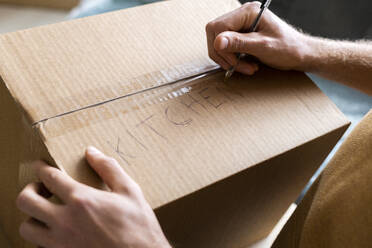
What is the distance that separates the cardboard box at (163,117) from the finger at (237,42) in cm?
6

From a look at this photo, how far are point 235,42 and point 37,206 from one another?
1.49 ft

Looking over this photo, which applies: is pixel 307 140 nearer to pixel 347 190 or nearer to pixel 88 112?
pixel 347 190

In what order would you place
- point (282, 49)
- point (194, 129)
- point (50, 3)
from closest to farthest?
point (194, 129) → point (282, 49) → point (50, 3)

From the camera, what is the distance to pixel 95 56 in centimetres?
75

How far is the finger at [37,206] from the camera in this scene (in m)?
0.54

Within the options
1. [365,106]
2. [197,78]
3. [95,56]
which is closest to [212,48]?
[197,78]

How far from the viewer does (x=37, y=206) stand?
0.55 m

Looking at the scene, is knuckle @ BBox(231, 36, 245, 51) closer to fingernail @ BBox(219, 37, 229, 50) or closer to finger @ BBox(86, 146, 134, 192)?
fingernail @ BBox(219, 37, 229, 50)

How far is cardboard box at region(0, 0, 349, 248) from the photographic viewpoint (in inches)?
25.2

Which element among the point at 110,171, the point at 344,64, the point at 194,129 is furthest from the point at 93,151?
the point at 344,64

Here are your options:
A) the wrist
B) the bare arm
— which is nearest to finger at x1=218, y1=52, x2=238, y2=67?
the bare arm

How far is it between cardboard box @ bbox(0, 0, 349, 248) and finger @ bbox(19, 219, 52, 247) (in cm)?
9

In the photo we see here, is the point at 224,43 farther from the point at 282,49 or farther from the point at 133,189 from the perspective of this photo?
the point at 133,189

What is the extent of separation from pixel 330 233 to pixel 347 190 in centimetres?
9
